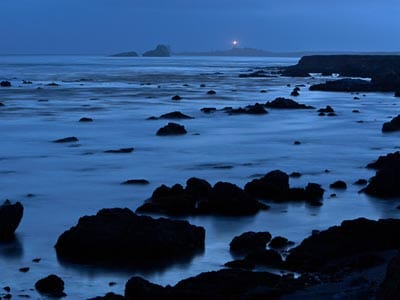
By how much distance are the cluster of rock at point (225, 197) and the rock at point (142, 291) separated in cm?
697

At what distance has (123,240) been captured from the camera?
14.5 meters

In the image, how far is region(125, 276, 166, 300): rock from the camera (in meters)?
10.7

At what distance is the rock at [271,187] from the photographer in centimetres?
1989

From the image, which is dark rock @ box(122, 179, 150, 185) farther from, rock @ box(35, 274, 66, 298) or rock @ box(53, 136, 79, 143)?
rock @ box(53, 136, 79, 143)

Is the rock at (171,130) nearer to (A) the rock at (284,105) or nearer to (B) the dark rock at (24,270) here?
(A) the rock at (284,105)

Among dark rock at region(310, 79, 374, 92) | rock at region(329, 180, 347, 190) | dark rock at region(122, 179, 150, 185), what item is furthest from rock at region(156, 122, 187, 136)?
dark rock at region(310, 79, 374, 92)

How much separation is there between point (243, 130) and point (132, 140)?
7.05 m

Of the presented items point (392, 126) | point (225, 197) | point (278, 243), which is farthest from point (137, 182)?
point (392, 126)

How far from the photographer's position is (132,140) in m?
34.0

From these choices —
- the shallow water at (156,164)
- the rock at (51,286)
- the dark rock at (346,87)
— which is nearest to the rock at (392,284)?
the shallow water at (156,164)

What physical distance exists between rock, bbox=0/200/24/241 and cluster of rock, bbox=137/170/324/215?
332 centimetres

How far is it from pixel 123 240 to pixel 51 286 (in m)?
2.52

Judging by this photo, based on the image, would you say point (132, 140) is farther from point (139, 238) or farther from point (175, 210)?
point (139, 238)

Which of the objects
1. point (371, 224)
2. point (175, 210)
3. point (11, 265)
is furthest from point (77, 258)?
point (371, 224)
